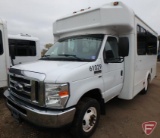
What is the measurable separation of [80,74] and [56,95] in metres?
0.62

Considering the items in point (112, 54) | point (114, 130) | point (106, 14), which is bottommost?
point (114, 130)

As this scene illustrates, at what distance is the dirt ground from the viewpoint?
351cm

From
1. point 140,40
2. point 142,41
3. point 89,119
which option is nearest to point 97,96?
point 89,119

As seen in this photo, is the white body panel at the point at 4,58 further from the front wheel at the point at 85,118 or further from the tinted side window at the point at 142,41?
the tinted side window at the point at 142,41

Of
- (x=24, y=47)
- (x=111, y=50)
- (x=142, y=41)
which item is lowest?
(x=111, y=50)

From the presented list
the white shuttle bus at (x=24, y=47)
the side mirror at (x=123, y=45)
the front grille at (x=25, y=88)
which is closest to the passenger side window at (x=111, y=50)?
the side mirror at (x=123, y=45)

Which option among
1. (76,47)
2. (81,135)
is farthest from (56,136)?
(76,47)

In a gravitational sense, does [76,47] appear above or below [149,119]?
above

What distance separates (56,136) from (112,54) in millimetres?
2369

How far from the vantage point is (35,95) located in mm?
2703

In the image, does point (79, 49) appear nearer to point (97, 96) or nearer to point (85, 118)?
point (97, 96)

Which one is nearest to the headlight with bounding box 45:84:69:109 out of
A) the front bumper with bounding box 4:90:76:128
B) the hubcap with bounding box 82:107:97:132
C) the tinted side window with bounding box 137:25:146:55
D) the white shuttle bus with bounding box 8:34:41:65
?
the front bumper with bounding box 4:90:76:128

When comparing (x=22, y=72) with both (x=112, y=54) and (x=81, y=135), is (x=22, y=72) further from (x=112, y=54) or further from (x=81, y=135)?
(x=112, y=54)

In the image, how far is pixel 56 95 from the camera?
8.55ft
